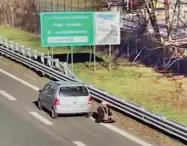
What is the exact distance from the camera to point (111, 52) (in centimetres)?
4141

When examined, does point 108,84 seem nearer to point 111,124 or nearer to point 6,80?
point 6,80

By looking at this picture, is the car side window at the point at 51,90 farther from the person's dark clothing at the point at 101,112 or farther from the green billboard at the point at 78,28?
the green billboard at the point at 78,28

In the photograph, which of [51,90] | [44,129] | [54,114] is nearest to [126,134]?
[44,129]

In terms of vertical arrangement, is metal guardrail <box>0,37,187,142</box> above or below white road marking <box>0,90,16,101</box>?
above

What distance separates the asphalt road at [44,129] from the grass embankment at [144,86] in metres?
3.60

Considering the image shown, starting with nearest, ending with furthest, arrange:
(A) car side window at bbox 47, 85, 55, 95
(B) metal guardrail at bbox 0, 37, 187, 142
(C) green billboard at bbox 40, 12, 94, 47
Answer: (B) metal guardrail at bbox 0, 37, 187, 142, (A) car side window at bbox 47, 85, 55, 95, (C) green billboard at bbox 40, 12, 94, 47

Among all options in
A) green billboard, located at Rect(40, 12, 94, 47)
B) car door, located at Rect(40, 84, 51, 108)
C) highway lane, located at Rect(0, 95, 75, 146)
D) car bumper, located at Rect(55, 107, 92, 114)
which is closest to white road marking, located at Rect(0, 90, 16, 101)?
highway lane, located at Rect(0, 95, 75, 146)

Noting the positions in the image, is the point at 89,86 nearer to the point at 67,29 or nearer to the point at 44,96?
the point at 44,96

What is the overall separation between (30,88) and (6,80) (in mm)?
3070

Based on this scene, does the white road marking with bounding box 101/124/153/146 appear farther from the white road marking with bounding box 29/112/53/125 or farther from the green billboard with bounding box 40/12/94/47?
the green billboard with bounding box 40/12/94/47

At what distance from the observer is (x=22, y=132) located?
20.8m

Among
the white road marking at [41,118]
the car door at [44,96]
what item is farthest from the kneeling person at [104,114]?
the car door at [44,96]

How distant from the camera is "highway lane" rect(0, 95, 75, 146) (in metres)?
19.2

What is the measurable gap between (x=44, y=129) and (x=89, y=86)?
19.5 ft
